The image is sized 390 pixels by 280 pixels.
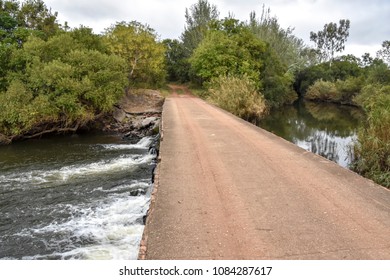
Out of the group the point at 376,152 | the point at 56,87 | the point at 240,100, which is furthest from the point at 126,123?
the point at 376,152

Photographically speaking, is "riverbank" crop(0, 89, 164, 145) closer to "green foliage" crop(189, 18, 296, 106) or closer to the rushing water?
the rushing water

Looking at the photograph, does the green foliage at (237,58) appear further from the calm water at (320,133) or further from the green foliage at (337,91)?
the green foliage at (337,91)

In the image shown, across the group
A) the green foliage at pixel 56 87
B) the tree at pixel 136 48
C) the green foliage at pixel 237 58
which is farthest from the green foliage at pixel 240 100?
the tree at pixel 136 48

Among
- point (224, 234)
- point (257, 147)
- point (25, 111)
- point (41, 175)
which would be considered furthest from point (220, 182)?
point (25, 111)

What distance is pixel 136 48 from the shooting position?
2794 cm

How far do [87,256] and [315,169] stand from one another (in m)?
4.98

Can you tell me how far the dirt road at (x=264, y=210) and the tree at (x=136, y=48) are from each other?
20.7 metres

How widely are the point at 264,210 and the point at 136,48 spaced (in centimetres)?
2500

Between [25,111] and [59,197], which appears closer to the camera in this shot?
[59,197]

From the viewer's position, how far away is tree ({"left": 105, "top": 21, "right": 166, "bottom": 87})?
2739 centimetres

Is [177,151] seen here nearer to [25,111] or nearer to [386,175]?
[386,175]

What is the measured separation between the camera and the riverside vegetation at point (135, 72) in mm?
16000

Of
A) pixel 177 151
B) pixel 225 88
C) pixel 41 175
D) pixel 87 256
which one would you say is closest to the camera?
pixel 87 256

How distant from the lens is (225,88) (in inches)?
957
